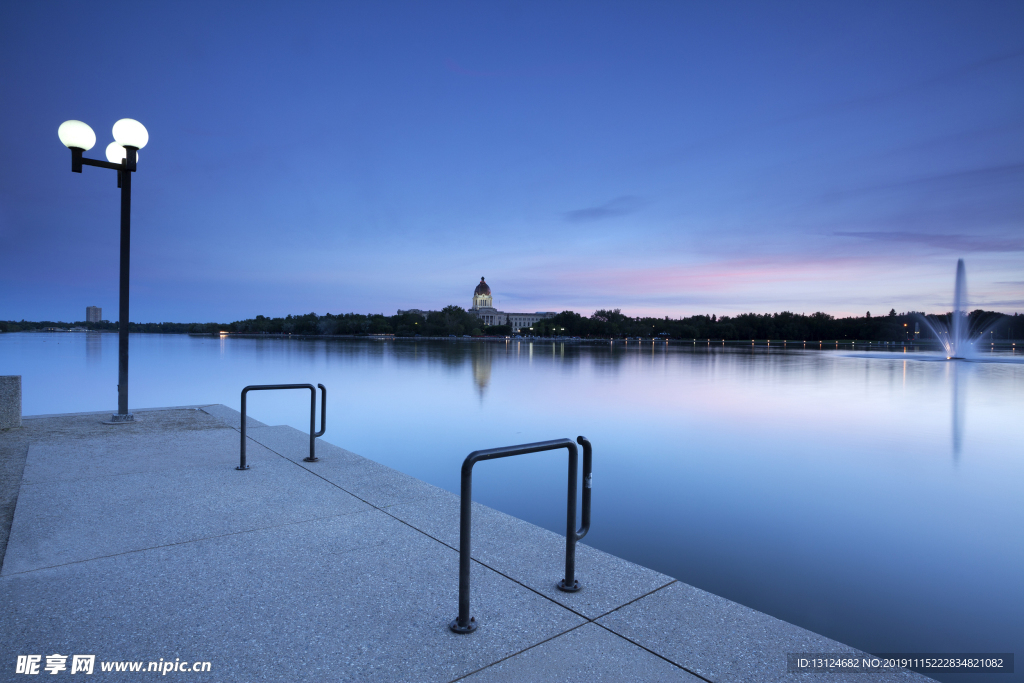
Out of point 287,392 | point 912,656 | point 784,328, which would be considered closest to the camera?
point 912,656

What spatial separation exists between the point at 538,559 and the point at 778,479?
21.4 ft

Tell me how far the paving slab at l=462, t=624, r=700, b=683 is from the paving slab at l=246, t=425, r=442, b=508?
2.88m

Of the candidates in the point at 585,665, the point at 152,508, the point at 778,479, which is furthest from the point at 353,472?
the point at 778,479

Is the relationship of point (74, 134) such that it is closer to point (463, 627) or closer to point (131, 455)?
point (131, 455)

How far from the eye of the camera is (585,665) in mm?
2957

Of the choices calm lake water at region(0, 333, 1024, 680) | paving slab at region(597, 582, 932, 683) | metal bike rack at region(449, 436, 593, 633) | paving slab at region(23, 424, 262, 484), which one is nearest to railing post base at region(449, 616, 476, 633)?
metal bike rack at region(449, 436, 593, 633)

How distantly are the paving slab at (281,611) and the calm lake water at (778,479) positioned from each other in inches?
34.4

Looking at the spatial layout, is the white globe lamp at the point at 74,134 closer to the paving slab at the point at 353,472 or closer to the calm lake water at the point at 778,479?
the paving slab at the point at 353,472

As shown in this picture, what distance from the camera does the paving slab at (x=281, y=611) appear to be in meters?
2.99

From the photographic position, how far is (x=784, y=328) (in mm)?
161250

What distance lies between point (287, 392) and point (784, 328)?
6408 inches

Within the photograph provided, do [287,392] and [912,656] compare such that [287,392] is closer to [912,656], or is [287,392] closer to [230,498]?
[230,498]

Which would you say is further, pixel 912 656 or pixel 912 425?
pixel 912 425

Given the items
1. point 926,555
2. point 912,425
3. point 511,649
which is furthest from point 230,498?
point 912,425
